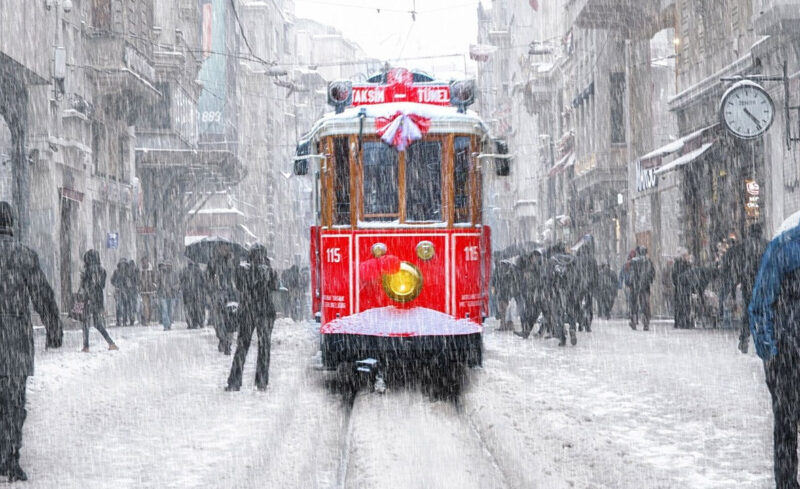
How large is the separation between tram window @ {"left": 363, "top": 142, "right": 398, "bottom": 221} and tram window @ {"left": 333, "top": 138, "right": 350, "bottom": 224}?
0.69ft

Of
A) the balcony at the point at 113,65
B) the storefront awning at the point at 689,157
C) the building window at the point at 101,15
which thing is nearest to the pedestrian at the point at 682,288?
the storefront awning at the point at 689,157

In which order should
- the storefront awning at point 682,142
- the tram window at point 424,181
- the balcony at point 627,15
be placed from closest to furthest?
the tram window at point 424,181
the storefront awning at point 682,142
the balcony at point 627,15

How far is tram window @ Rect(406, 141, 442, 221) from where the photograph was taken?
13125 mm

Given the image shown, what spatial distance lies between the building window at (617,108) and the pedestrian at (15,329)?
31465 mm

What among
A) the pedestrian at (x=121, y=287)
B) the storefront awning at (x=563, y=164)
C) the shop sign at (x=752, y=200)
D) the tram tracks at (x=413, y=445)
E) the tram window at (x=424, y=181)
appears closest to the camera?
the tram tracks at (x=413, y=445)

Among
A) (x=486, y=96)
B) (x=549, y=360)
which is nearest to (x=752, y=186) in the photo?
(x=549, y=360)

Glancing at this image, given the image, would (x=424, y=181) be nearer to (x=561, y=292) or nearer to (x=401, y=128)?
(x=401, y=128)

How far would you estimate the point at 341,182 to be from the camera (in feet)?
43.6

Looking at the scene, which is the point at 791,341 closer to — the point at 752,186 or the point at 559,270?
the point at 559,270

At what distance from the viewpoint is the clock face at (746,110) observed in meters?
19.6

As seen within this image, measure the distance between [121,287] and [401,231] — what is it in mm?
16860

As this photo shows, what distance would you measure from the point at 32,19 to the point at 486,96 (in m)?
71.6

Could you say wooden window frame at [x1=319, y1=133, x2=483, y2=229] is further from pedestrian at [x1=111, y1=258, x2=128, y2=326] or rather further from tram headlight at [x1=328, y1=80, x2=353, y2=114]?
pedestrian at [x1=111, y1=258, x2=128, y2=326]

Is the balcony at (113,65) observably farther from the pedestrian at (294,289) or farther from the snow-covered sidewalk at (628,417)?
the snow-covered sidewalk at (628,417)
